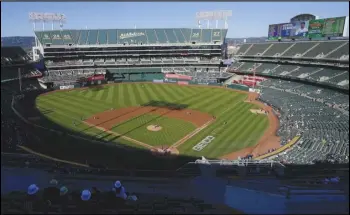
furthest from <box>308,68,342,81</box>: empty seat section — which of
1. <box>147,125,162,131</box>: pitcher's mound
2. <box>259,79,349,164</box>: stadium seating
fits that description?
<box>147,125,162,131</box>: pitcher's mound

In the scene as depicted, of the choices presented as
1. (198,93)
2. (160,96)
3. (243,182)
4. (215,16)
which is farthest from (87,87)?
(243,182)

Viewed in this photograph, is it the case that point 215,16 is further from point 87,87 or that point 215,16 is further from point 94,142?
point 94,142

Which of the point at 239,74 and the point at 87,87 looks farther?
the point at 239,74

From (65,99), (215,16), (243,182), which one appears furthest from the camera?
(215,16)

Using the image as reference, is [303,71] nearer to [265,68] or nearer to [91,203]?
[265,68]

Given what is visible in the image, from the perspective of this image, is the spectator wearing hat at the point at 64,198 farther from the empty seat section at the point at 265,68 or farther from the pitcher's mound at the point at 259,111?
the empty seat section at the point at 265,68

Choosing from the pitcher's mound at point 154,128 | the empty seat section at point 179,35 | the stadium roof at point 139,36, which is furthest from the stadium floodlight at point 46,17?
the pitcher's mound at point 154,128

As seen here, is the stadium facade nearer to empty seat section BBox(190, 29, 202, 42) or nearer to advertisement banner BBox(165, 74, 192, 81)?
empty seat section BBox(190, 29, 202, 42)
